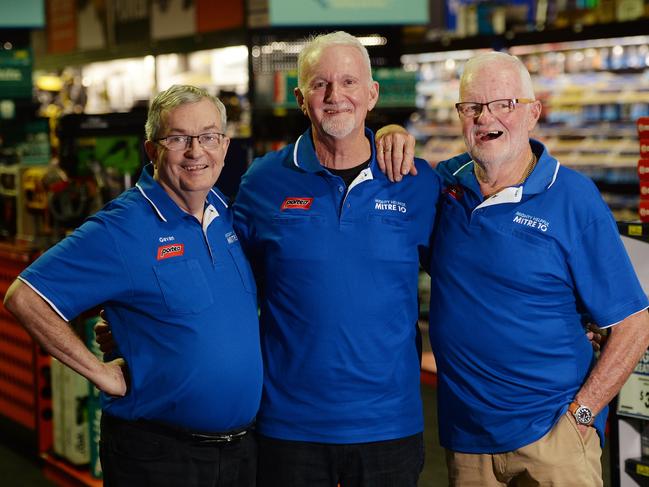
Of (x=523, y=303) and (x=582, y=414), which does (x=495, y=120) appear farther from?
(x=582, y=414)

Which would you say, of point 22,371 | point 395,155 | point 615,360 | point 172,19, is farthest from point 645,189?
point 172,19

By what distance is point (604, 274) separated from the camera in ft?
8.72

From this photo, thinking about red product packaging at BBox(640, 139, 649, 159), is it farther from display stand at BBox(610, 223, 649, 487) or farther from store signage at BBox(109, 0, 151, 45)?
store signage at BBox(109, 0, 151, 45)

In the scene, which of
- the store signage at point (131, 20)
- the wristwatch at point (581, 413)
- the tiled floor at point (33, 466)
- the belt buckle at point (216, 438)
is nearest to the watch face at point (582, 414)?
the wristwatch at point (581, 413)

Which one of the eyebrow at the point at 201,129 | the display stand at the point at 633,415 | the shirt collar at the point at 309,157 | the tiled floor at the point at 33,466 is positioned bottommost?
the tiled floor at the point at 33,466

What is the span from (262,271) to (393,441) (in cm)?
65

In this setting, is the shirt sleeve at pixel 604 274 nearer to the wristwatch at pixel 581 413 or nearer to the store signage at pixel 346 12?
the wristwatch at pixel 581 413

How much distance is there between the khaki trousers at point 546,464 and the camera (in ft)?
8.96

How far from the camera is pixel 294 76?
777cm

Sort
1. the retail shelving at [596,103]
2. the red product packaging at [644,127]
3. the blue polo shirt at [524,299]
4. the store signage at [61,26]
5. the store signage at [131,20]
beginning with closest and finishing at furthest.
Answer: the blue polo shirt at [524,299] < the red product packaging at [644,127] < the retail shelving at [596,103] < the store signage at [131,20] < the store signage at [61,26]

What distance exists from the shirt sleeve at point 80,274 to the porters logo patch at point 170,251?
107 millimetres

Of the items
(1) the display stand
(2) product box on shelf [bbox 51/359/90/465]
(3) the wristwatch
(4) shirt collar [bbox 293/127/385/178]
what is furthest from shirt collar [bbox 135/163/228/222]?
(2) product box on shelf [bbox 51/359/90/465]

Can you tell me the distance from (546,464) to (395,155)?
994 millimetres

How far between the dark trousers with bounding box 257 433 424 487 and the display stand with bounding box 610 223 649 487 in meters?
1.33
